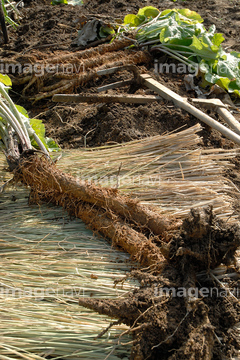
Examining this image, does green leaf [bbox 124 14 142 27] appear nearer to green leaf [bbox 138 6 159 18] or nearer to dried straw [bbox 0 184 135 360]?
green leaf [bbox 138 6 159 18]

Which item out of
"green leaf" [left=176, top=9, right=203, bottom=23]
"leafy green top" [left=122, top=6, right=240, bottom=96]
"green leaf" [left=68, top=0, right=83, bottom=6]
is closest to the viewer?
"leafy green top" [left=122, top=6, right=240, bottom=96]

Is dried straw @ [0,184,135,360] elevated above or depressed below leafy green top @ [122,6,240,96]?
below

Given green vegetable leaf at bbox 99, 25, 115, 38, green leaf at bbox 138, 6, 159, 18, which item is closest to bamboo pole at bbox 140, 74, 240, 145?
green vegetable leaf at bbox 99, 25, 115, 38

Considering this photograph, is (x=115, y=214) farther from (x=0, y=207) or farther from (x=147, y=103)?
(x=147, y=103)

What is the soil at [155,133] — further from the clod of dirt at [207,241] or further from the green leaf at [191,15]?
the green leaf at [191,15]

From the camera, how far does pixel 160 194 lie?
2564mm

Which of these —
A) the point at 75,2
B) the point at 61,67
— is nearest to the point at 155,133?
the point at 61,67

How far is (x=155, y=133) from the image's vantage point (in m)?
3.51

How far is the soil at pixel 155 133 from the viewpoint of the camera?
66.3 inches

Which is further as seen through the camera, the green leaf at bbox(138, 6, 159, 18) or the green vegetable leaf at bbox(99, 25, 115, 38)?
the green leaf at bbox(138, 6, 159, 18)

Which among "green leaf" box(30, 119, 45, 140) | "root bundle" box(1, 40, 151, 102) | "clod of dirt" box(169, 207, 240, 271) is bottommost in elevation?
"clod of dirt" box(169, 207, 240, 271)

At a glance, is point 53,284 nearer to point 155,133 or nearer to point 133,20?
point 155,133

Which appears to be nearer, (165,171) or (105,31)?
(165,171)

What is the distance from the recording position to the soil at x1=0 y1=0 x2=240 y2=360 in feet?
5.52
